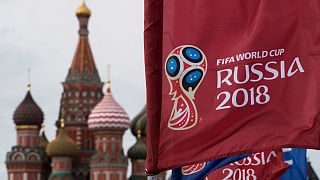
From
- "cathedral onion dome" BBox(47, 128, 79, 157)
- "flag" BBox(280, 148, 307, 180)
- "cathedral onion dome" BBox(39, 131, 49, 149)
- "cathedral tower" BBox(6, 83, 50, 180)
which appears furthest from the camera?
"cathedral onion dome" BBox(39, 131, 49, 149)

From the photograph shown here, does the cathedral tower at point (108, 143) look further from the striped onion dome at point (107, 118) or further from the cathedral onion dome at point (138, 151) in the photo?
the cathedral onion dome at point (138, 151)

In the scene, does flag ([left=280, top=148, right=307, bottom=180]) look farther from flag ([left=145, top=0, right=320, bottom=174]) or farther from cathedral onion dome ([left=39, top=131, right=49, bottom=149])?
cathedral onion dome ([left=39, top=131, right=49, bottom=149])

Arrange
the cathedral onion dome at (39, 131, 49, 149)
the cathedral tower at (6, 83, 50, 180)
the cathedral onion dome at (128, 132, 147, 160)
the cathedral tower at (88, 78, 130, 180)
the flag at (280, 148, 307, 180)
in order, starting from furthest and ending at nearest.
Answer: the cathedral onion dome at (39, 131, 49, 149) < the cathedral tower at (6, 83, 50, 180) < the cathedral onion dome at (128, 132, 147, 160) < the cathedral tower at (88, 78, 130, 180) < the flag at (280, 148, 307, 180)

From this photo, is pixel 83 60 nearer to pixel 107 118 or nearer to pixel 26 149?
pixel 107 118

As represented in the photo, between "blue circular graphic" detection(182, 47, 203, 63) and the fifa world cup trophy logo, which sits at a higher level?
"blue circular graphic" detection(182, 47, 203, 63)

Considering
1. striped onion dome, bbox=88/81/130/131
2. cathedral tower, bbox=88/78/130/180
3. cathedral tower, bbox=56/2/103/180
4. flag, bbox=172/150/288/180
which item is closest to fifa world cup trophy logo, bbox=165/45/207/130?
flag, bbox=172/150/288/180

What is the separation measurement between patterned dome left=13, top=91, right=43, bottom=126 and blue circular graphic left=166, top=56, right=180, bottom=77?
6789 centimetres

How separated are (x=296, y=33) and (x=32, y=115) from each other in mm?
68737

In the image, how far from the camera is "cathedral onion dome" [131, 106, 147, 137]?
74438 millimetres

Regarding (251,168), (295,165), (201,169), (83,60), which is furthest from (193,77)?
(83,60)

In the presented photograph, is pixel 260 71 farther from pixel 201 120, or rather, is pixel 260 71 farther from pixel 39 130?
pixel 39 130

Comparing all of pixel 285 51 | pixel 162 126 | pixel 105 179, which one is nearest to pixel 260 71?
pixel 285 51

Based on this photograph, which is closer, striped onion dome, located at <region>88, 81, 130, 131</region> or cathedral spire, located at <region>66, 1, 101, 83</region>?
striped onion dome, located at <region>88, 81, 130, 131</region>

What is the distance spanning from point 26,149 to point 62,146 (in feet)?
9.80
